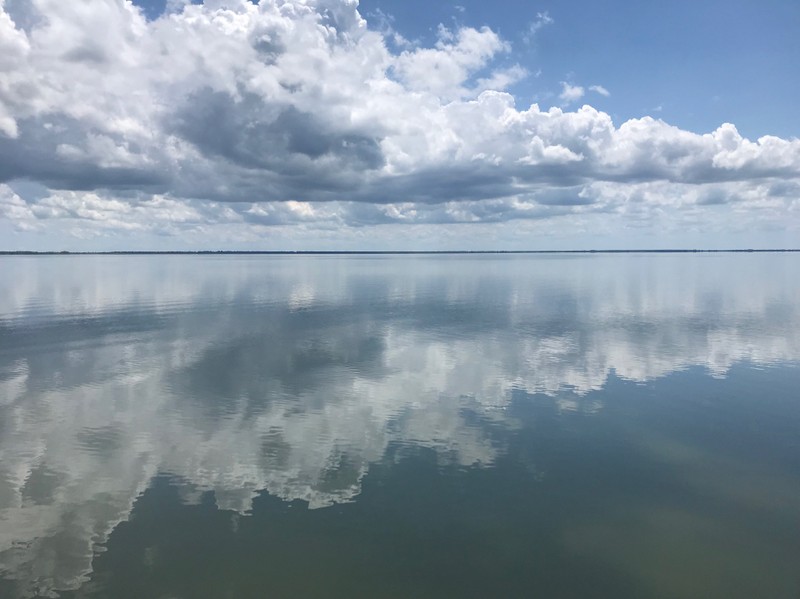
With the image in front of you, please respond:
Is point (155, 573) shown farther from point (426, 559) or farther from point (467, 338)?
point (467, 338)

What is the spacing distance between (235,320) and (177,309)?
15417 mm

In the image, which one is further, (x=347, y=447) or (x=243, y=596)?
(x=347, y=447)

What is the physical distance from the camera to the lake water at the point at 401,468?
16016 mm

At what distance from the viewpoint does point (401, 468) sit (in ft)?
76.1

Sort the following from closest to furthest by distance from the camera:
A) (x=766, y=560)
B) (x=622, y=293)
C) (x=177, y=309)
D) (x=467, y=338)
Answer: (x=766, y=560)
(x=467, y=338)
(x=177, y=309)
(x=622, y=293)

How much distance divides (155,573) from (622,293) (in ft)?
328

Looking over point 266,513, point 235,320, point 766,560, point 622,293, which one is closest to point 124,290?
point 235,320

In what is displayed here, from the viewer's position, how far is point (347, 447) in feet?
84.5

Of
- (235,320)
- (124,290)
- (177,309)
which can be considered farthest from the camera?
(124,290)

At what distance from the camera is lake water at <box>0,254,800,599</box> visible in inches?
631

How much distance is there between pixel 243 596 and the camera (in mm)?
14953

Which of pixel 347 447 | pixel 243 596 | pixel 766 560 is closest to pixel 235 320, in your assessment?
pixel 347 447

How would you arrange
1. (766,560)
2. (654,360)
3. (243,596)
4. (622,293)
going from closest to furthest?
(243,596) < (766,560) < (654,360) < (622,293)

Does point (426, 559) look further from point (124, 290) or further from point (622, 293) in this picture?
point (124, 290)
